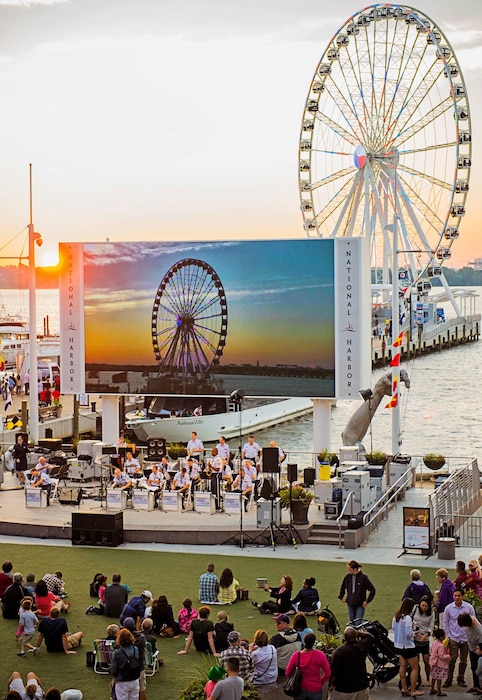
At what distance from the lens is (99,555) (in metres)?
23.9

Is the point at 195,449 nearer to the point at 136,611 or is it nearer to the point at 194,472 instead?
A: the point at 194,472

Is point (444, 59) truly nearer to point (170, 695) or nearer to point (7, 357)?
point (7, 357)

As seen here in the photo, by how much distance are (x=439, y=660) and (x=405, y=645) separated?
455mm

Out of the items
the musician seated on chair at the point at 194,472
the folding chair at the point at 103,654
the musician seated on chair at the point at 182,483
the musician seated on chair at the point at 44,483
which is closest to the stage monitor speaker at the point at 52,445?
the musician seated on chair at the point at 44,483

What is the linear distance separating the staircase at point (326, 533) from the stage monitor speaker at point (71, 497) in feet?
20.0

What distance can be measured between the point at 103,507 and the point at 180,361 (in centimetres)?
748

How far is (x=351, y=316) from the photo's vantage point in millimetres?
32312

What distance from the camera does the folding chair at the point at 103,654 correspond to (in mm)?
15578

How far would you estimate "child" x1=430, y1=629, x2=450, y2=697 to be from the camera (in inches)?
577

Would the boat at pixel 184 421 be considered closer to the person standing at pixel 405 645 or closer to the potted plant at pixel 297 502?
the potted plant at pixel 297 502

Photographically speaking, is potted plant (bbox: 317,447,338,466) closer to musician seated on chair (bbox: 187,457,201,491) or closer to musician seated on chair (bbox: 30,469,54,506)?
musician seated on chair (bbox: 187,457,201,491)

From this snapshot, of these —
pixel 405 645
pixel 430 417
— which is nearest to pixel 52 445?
pixel 405 645

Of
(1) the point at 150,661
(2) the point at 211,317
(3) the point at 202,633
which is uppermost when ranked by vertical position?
(2) the point at 211,317

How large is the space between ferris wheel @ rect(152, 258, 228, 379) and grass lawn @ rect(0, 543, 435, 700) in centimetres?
1080
